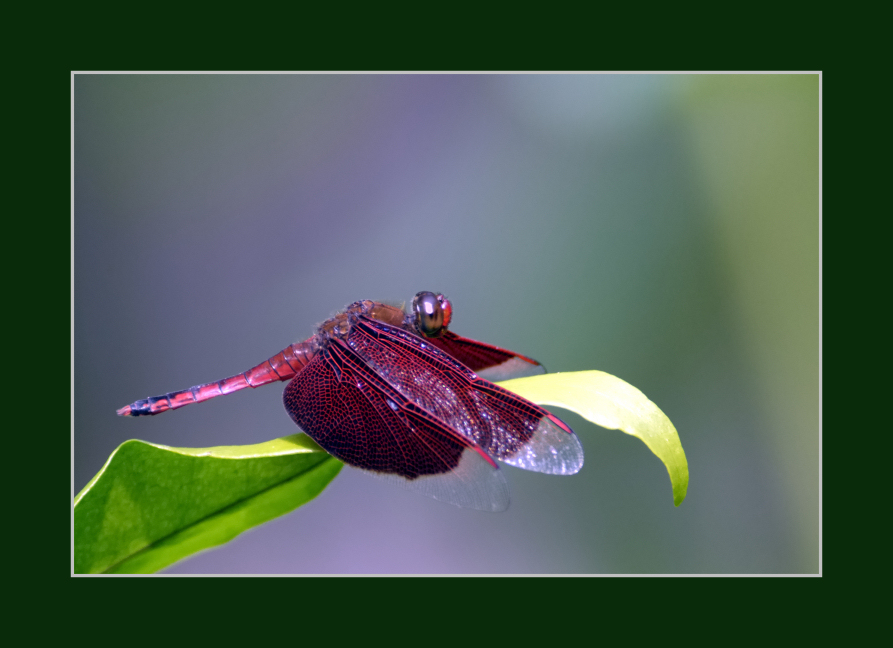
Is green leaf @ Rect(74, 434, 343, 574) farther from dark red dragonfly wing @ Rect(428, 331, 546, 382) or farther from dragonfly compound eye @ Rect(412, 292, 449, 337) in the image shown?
dark red dragonfly wing @ Rect(428, 331, 546, 382)

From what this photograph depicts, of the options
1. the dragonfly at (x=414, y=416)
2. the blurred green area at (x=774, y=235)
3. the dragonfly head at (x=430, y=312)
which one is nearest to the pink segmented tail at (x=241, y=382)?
the dragonfly at (x=414, y=416)

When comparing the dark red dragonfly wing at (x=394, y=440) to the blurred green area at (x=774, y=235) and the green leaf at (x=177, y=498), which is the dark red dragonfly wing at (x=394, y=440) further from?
the blurred green area at (x=774, y=235)

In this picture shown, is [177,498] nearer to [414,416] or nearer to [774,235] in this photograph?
[414,416]

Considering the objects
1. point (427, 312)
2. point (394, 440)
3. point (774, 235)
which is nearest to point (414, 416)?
point (394, 440)

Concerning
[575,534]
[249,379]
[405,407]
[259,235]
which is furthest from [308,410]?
[575,534]

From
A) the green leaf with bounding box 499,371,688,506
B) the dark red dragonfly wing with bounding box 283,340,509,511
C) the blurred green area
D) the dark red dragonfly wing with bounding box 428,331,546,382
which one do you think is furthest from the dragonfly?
the blurred green area
